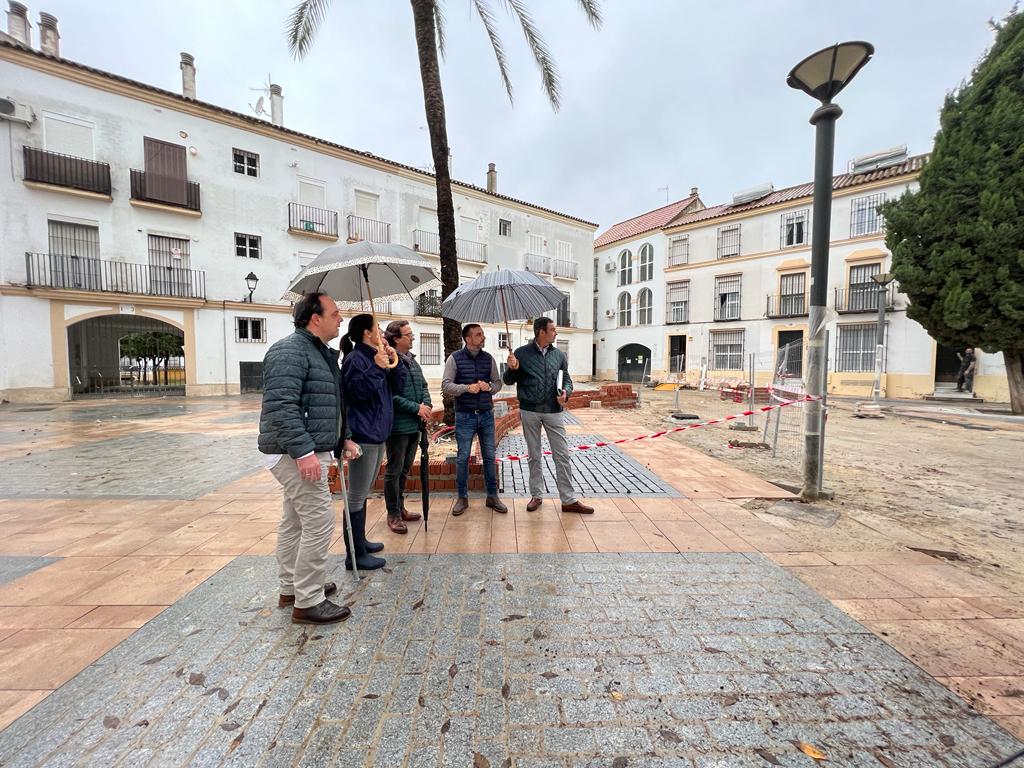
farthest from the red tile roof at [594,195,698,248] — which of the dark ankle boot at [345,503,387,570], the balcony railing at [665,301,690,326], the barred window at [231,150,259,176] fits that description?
the dark ankle boot at [345,503,387,570]

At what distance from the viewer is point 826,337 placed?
4.54m

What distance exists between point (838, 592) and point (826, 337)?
2757 mm

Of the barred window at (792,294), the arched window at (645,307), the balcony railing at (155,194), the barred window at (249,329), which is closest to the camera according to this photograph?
the balcony railing at (155,194)

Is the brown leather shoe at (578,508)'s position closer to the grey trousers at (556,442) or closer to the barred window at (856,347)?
the grey trousers at (556,442)

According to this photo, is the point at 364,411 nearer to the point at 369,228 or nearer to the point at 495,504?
the point at 495,504

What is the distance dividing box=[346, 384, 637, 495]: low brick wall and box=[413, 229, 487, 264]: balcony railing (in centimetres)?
1289

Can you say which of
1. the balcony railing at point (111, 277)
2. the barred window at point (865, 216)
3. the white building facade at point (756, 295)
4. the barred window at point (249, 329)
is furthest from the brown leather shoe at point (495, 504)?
the barred window at point (865, 216)

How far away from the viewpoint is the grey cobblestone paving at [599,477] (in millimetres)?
4883

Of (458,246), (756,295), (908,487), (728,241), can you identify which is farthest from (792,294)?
(908,487)

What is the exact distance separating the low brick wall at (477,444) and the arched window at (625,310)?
18.8 m

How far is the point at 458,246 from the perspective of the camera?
83.9ft

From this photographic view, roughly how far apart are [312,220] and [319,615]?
21.6 metres

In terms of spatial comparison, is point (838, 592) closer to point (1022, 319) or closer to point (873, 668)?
point (873, 668)

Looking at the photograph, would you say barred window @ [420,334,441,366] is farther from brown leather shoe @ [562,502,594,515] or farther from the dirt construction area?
brown leather shoe @ [562,502,594,515]
